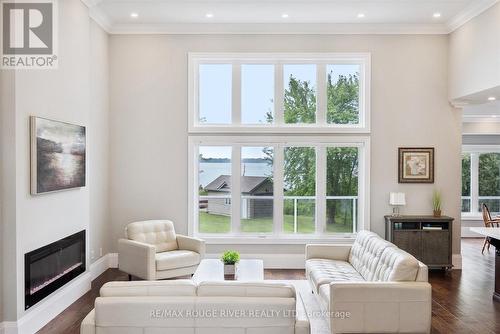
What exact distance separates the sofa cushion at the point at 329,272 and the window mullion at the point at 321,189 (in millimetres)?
1521

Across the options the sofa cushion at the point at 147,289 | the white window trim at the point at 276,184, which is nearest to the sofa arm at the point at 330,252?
the white window trim at the point at 276,184

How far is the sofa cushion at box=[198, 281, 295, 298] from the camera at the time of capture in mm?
2809

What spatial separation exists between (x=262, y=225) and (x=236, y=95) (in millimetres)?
2234

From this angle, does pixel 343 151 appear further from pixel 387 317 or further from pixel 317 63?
pixel 387 317

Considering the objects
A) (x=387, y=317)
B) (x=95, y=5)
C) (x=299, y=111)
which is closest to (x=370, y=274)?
(x=387, y=317)

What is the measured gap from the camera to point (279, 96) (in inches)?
264

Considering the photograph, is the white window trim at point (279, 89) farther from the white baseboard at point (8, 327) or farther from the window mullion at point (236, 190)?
the white baseboard at point (8, 327)

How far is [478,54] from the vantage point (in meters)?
5.65

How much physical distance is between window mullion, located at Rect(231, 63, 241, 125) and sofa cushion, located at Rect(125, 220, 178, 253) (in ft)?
6.61

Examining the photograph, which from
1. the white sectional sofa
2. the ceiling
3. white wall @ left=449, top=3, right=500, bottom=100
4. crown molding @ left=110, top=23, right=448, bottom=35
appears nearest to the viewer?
the white sectional sofa

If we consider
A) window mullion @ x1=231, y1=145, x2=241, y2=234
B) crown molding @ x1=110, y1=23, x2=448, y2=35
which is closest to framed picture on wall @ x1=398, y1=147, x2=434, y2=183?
crown molding @ x1=110, y1=23, x2=448, y2=35

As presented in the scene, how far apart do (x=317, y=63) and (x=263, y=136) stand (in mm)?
1529

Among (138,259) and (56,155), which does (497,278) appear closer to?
(138,259)
